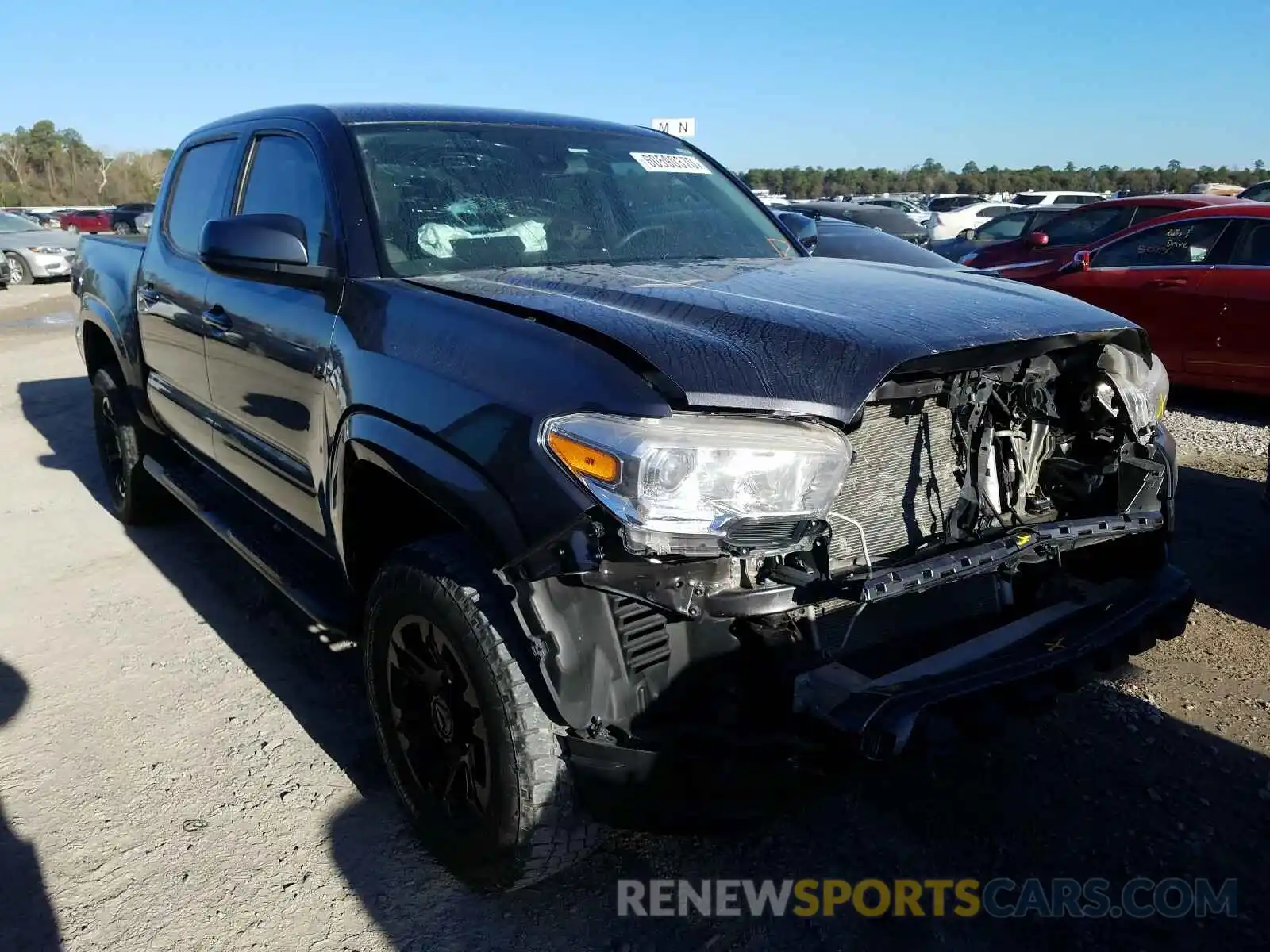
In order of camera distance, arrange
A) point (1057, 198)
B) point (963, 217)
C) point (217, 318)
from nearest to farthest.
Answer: point (217, 318) < point (963, 217) < point (1057, 198)

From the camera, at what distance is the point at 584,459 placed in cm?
184

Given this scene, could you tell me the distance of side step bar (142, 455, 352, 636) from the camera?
2877 millimetres

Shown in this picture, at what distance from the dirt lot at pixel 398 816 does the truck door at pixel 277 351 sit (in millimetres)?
744

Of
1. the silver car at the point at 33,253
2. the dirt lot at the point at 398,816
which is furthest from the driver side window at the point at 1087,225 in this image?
the silver car at the point at 33,253

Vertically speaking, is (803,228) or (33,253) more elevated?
(803,228)

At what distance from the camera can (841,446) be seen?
6.22 feet

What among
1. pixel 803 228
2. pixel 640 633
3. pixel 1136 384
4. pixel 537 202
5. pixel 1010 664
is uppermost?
pixel 537 202

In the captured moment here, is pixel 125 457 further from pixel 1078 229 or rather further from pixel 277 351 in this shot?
pixel 1078 229

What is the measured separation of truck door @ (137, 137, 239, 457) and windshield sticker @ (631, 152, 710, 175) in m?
1.51

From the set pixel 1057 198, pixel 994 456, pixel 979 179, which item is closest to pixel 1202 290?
pixel 994 456

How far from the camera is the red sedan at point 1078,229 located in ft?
32.9

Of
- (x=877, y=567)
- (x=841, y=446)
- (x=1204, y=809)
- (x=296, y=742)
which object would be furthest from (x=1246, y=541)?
(x=296, y=742)

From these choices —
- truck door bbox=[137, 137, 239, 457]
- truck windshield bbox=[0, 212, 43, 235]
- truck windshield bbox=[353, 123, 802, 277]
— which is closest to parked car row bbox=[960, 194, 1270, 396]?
truck windshield bbox=[353, 123, 802, 277]

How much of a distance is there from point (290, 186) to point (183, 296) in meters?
0.92
